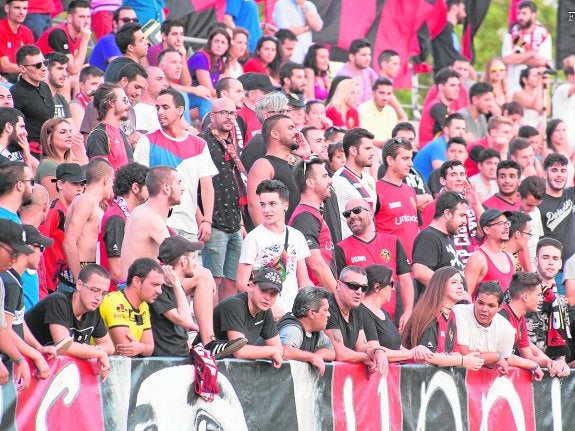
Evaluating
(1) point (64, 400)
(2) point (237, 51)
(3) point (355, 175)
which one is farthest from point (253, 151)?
(1) point (64, 400)

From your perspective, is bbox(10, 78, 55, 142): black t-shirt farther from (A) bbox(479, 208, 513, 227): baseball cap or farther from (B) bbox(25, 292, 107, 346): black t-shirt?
(A) bbox(479, 208, 513, 227): baseball cap

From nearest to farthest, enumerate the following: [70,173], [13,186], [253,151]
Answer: [13,186]
[70,173]
[253,151]

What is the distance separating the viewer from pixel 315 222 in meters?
11.3

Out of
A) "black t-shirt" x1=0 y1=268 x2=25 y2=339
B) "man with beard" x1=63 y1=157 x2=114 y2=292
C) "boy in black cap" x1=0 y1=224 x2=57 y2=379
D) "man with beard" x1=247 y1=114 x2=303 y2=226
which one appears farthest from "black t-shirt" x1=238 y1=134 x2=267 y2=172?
"black t-shirt" x1=0 y1=268 x2=25 y2=339

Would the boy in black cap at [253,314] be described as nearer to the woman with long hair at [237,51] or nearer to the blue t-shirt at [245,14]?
the woman with long hair at [237,51]

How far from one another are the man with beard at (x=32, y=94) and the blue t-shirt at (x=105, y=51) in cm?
235

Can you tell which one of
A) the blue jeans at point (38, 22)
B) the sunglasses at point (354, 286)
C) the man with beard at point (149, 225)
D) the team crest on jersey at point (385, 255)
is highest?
the blue jeans at point (38, 22)

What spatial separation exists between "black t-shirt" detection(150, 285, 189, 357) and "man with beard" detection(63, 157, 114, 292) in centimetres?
86

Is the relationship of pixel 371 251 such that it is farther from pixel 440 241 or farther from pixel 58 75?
pixel 58 75

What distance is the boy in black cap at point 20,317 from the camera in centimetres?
735

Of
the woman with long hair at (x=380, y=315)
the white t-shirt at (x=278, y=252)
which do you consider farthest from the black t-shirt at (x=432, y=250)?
the white t-shirt at (x=278, y=252)

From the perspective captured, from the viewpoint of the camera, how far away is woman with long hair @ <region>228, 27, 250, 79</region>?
15.6 meters

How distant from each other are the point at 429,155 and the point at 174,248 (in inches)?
285

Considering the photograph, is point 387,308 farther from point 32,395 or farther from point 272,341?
point 32,395
